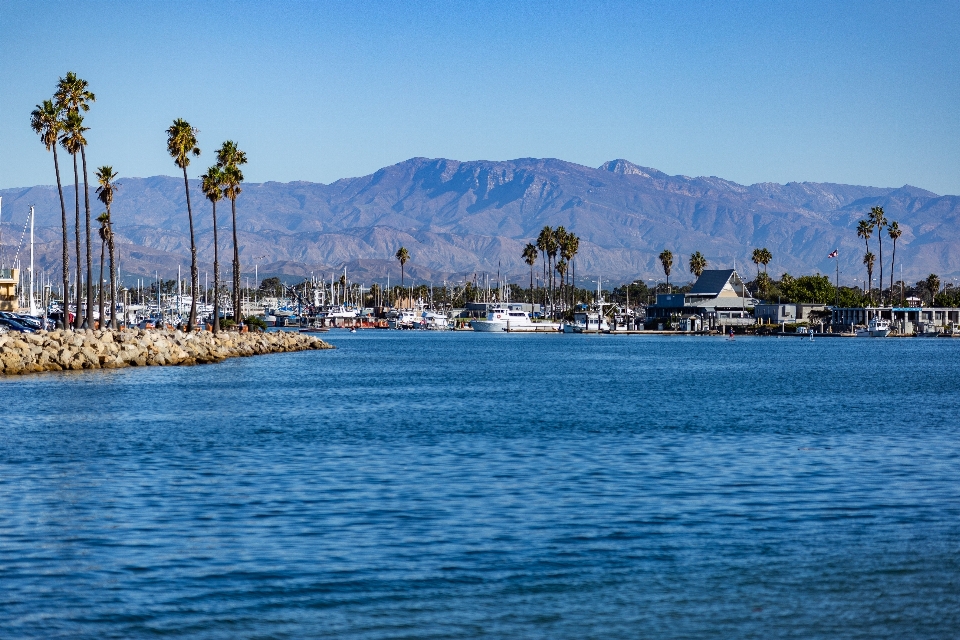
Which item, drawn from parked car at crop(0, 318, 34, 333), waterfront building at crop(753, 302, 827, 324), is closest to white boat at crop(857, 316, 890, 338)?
waterfront building at crop(753, 302, 827, 324)

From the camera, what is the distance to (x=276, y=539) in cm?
1838

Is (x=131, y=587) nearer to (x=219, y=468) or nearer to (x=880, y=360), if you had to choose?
(x=219, y=468)

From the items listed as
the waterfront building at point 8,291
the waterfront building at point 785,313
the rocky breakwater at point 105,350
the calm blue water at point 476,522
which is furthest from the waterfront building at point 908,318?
the calm blue water at point 476,522

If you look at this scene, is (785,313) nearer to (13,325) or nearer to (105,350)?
(13,325)

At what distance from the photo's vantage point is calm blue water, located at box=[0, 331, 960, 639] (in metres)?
14.1

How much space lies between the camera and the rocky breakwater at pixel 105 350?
65188mm

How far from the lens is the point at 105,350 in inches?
2803

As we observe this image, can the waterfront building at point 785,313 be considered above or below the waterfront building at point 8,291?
below

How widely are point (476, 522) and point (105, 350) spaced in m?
55.9

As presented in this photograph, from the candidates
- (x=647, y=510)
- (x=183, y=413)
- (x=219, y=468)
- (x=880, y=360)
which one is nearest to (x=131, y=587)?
(x=647, y=510)

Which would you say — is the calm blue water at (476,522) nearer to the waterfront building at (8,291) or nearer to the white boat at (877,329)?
the waterfront building at (8,291)

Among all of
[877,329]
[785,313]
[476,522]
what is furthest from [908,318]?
[476,522]

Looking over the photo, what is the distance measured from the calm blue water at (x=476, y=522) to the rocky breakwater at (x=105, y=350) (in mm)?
22626

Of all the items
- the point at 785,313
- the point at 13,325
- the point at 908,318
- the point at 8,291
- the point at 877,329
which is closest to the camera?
the point at 13,325
